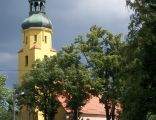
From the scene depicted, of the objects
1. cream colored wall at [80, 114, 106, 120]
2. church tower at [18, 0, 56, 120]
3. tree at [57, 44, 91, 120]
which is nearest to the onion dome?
church tower at [18, 0, 56, 120]

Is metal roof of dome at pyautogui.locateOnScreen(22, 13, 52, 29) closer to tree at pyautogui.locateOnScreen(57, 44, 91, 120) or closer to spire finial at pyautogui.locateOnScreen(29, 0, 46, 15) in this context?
spire finial at pyautogui.locateOnScreen(29, 0, 46, 15)

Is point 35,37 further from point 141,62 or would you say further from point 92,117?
point 141,62

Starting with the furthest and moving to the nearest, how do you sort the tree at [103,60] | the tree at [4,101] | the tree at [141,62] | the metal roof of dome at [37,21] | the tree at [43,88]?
the metal roof of dome at [37,21]
the tree at [4,101]
the tree at [43,88]
the tree at [103,60]
the tree at [141,62]

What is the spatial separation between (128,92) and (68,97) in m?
34.4

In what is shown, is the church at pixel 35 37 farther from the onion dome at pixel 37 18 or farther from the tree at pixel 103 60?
the tree at pixel 103 60

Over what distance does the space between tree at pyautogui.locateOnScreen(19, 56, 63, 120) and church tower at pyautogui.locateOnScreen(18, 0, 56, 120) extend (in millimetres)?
24919

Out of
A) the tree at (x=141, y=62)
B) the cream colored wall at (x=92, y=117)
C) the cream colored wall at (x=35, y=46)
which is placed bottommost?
the tree at (x=141, y=62)

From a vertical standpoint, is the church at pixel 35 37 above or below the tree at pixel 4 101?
above

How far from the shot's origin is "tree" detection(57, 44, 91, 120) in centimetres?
6700

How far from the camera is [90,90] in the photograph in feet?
220

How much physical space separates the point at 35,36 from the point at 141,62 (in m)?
67.6

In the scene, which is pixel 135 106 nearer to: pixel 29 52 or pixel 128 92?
pixel 128 92

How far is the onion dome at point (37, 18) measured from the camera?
99.8 meters

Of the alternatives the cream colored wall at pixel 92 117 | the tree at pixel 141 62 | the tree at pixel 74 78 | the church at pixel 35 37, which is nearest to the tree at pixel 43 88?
the tree at pixel 74 78
